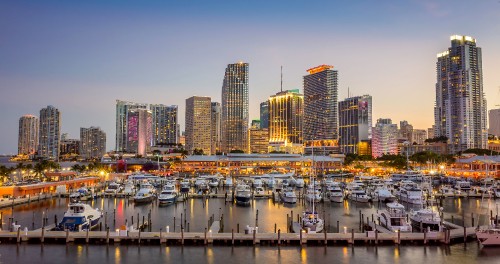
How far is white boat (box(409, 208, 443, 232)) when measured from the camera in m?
41.3

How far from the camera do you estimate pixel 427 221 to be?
137 feet

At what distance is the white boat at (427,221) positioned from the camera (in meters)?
41.3

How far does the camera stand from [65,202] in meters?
70.5

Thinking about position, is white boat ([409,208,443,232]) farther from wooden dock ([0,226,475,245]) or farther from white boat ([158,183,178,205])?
white boat ([158,183,178,205])

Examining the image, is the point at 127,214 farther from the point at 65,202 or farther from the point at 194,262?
the point at 194,262

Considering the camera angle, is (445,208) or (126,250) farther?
(445,208)

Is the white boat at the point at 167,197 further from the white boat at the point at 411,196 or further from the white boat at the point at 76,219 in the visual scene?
the white boat at the point at 411,196

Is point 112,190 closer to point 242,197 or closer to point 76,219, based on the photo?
point 242,197

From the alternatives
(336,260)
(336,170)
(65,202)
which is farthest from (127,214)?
(336,170)

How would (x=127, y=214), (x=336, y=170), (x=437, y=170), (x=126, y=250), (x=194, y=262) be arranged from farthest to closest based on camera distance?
(x=336, y=170), (x=437, y=170), (x=127, y=214), (x=126, y=250), (x=194, y=262)

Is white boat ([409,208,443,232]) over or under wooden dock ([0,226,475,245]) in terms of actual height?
over

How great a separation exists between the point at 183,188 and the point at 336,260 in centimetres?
5103

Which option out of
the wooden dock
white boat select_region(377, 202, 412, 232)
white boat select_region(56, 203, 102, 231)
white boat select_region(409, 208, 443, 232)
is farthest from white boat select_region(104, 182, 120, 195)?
white boat select_region(409, 208, 443, 232)

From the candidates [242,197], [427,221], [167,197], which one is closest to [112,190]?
[167,197]
